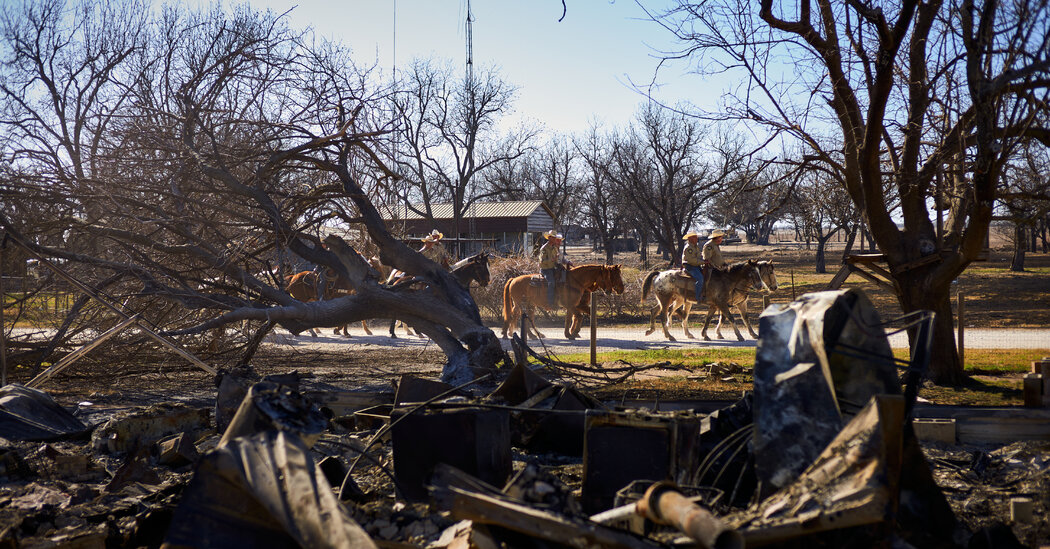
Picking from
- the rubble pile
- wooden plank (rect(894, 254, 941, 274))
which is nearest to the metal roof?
wooden plank (rect(894, 254, 941, 274))

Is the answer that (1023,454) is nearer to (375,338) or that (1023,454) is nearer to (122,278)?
(122,278)

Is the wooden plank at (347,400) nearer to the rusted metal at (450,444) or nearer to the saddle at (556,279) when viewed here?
the rusted metal at (450,444)

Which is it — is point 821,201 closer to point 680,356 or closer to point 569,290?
point 680,356

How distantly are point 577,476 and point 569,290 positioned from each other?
12.7 meters

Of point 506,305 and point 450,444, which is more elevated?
point 506,305

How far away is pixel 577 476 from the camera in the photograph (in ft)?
18.9

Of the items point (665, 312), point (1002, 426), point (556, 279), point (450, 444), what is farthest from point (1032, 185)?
point (556, 279)

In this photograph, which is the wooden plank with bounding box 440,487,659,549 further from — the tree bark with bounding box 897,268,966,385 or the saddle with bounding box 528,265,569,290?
the saddle with bounding box 528,265,569,290

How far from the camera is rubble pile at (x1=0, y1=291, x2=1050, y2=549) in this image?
3.26 meters

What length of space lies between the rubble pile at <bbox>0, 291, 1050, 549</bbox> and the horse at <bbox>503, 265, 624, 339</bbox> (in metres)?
11.5

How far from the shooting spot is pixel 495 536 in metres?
3.57

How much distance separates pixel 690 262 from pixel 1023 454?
12.4 meters

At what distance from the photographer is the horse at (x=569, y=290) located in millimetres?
18375

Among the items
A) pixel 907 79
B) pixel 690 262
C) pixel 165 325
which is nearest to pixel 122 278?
pixel 165 325
